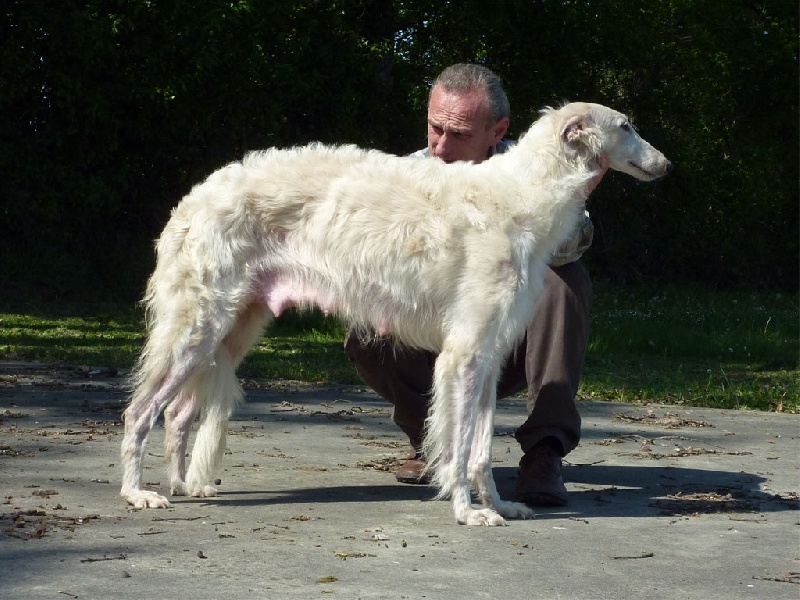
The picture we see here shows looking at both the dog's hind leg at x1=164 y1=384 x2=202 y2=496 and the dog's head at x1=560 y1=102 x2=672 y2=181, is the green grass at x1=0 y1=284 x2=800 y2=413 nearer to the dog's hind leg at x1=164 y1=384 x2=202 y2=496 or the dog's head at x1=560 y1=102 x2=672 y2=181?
the dog's head at x1=560 y1=102 x2=672 y2=181

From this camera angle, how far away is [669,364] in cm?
1002

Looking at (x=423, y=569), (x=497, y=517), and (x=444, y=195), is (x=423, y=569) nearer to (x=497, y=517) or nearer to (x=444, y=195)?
(x=497, y=517)

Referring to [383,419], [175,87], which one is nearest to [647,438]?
[383,419]

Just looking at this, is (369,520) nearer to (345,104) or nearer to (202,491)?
(202,491)

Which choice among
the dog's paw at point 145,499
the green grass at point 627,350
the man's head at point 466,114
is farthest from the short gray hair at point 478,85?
the green grass at point 627,350

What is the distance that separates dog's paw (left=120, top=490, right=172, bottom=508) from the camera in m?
4.23

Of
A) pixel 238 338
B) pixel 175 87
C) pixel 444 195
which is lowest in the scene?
pixel 238 338

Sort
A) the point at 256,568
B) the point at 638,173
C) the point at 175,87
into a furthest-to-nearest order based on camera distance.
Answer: the point at 175,87 → the point at 638,173 → the point at 256,568

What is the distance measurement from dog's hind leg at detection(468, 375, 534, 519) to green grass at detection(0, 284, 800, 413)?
3.42m

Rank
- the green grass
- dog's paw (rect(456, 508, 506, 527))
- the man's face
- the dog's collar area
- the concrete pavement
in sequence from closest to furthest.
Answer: the concrete pavement
dog's paw (rect(456, 508, 506, 527))
the dog's collar area
the man's face
the green grass

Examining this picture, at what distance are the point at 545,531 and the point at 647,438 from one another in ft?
7.44

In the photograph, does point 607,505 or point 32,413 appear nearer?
point 607,505

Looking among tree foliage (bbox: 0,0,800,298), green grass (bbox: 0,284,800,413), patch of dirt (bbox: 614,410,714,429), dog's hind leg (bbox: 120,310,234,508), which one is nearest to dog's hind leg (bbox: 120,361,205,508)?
dog's hind leg (bbox: 120,310,234,508)

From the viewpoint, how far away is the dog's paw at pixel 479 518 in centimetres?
416
